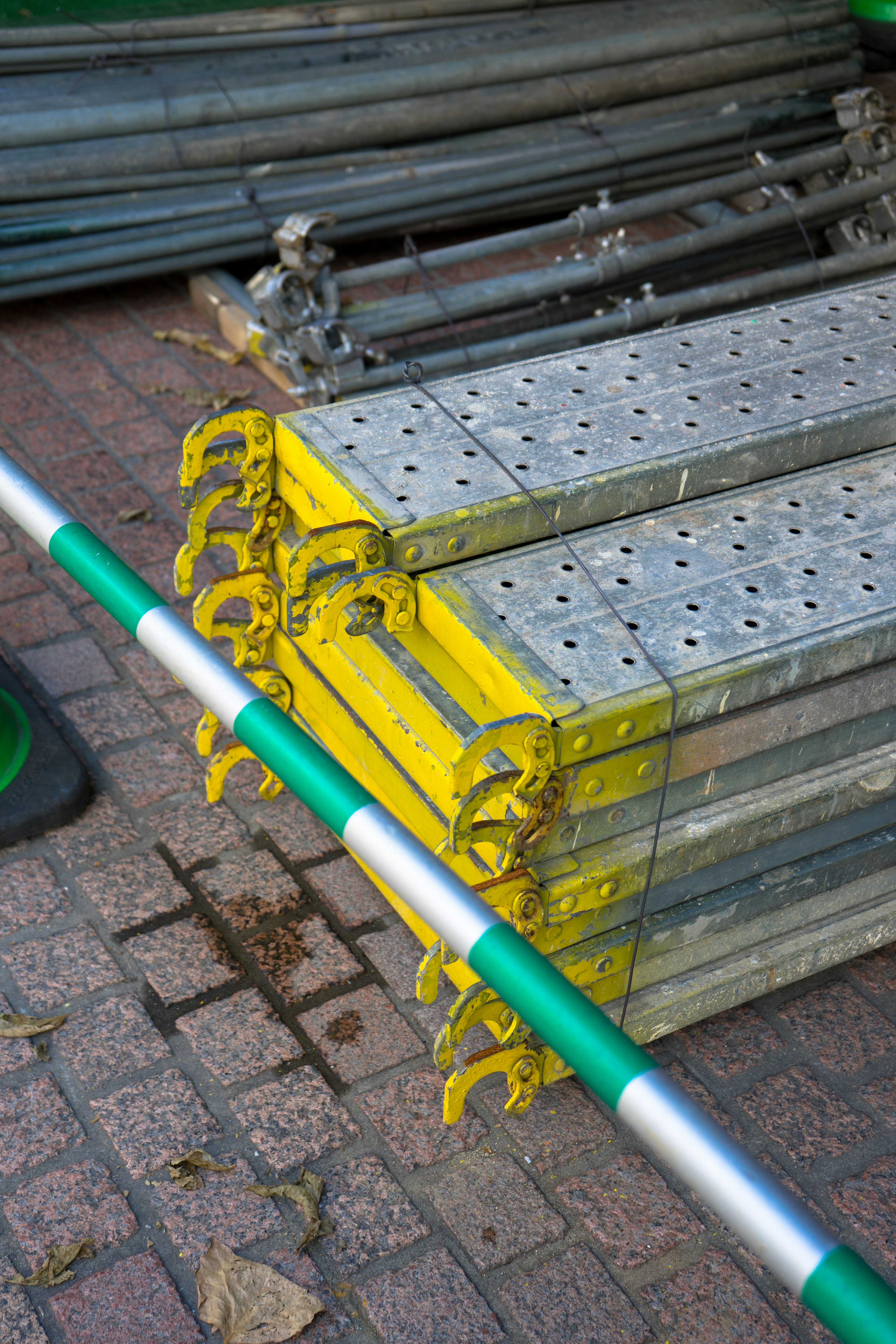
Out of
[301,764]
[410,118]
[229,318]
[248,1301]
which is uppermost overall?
[410,118]

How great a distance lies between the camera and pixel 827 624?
2232 millimetres

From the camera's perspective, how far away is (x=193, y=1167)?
2.46 meters

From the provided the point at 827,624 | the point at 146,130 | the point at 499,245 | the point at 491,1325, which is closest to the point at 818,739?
the point at 827,624

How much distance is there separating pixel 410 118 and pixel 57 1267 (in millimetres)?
4894

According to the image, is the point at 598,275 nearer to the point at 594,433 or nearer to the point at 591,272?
the point at 591,272

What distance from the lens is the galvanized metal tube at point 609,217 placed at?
4.65m

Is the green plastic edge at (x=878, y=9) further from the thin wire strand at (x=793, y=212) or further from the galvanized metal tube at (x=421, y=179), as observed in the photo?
the galvanized metal tube at (x=421, y=179)

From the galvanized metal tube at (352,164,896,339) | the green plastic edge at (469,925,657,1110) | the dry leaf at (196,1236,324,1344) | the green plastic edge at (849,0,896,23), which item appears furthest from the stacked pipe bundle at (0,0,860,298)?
the green plastic edge at (469,925,657,1110)

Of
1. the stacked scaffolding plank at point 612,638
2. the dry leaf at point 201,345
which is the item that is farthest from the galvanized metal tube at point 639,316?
the stacked scaffolding plank at point 612,638

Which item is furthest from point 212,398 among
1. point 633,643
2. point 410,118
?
point 633,643

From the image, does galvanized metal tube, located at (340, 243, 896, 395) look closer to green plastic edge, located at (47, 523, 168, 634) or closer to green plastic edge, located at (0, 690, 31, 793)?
green plastic edge, located at (0, 690, 31, 793)

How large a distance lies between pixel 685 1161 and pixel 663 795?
1016 mm

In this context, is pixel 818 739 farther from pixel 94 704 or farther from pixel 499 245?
pixel 499 245

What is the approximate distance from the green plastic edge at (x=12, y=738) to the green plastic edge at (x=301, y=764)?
169 centimetres
